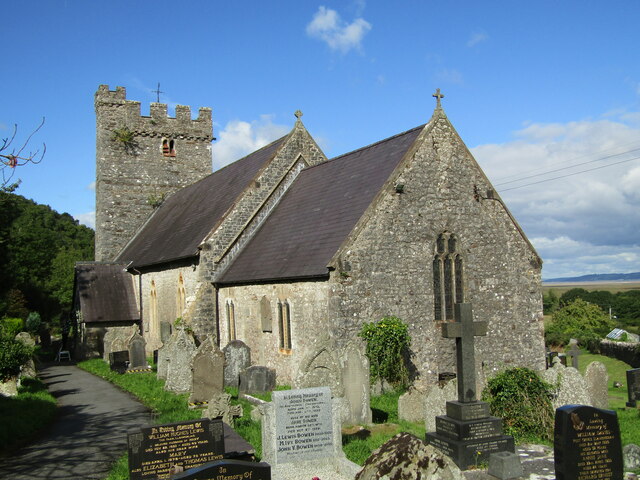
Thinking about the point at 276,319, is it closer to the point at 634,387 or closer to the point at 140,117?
the point at 634,387

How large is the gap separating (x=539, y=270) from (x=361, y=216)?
6328 mm

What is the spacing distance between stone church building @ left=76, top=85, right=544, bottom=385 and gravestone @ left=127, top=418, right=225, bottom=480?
433 centimetres

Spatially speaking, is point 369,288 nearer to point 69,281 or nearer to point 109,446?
point 109,446

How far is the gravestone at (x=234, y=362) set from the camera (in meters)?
18.1

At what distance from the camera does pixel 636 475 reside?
9148 millimetres

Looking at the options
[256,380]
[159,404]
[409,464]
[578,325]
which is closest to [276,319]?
[256,380]

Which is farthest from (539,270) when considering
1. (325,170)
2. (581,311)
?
(581,311)

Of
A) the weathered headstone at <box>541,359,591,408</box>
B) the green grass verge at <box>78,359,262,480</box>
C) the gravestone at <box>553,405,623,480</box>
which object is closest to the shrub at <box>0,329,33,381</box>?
the green grass verge at <box>78,359,262,480</box>

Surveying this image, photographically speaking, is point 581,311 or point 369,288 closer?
point 369,288

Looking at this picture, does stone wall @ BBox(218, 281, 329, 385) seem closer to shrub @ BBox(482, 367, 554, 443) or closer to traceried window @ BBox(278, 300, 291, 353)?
traceried window @ BBox(278, 300, 291, 353)

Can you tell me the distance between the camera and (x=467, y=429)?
10.0 metres

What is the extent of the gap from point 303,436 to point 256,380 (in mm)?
7353

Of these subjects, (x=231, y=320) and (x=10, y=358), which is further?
(x=231, y=320)

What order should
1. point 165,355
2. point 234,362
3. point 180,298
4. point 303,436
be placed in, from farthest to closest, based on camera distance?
point 180,298, point 165,355, point 234,362, point 303,436
